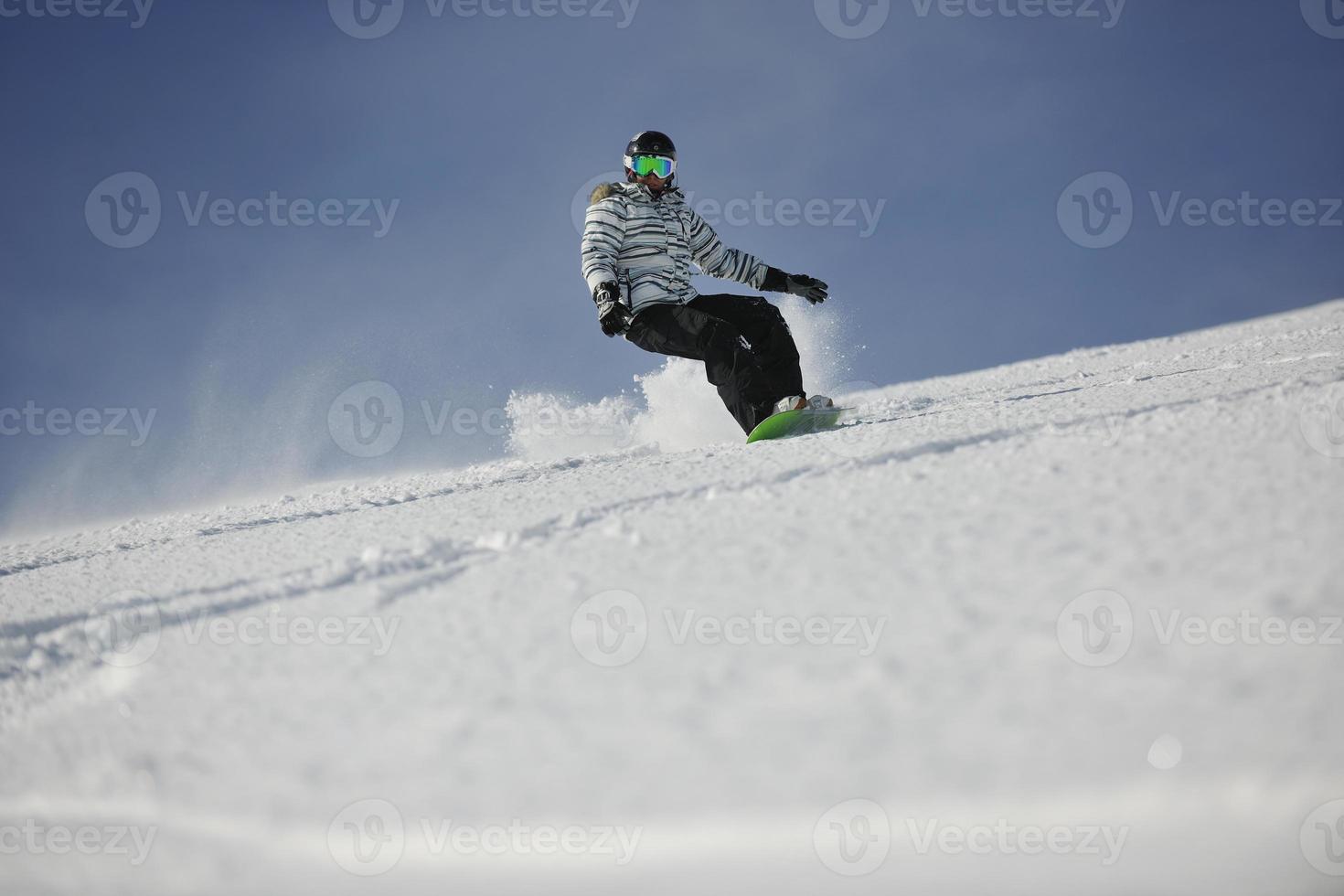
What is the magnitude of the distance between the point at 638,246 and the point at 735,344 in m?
0.82

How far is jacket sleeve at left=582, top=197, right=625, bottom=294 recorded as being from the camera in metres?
3.81

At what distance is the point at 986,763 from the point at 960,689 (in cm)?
10

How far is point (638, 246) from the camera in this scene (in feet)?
13.1

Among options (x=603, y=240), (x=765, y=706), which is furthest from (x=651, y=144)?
(x=765, y=706)

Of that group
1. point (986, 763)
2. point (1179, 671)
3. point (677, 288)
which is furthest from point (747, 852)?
point (677, 288)

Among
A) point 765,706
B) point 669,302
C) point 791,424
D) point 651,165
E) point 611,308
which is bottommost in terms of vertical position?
point 765,706

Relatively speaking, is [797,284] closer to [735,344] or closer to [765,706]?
[735,344]

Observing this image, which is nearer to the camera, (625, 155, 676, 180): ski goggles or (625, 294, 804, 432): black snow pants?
(625, 294, 804, 432): black snow pants

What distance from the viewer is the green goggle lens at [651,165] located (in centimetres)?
405

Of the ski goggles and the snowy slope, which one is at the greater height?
the ski goggles

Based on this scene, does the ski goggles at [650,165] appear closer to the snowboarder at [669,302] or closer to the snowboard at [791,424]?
the snowboarder at [669,302]

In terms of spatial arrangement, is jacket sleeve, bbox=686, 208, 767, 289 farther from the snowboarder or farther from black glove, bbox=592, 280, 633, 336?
black glove, bbox=592, 280, 633, 336

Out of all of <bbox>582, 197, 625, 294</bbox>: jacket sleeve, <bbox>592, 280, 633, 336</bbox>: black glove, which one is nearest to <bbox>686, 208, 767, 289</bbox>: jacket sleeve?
<bbox>582, 197, 625, 294</bbox>: jacket sleeve

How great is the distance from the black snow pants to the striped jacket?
4.6 inches
